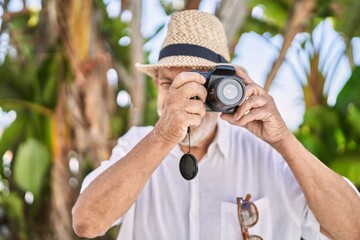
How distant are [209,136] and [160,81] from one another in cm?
20

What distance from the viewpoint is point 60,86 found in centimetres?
333

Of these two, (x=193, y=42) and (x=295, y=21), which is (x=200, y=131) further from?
(x=295, y=21)

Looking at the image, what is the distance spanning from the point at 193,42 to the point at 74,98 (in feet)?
5.79

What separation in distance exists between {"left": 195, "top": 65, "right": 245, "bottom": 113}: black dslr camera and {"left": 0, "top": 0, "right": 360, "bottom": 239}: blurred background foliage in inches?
62.7

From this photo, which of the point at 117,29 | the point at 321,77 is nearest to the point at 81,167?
the point at 117,29

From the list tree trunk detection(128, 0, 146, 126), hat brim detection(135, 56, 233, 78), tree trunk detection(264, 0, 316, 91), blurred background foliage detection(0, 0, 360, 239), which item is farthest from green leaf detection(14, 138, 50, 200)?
hat brim detection(135, 56, 233, 78)

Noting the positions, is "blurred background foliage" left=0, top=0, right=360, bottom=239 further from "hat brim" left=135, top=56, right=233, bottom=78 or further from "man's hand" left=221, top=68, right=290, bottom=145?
"man's hand" left=221, top=68, right=290, bottom=145

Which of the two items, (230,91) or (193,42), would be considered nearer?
(230,91)

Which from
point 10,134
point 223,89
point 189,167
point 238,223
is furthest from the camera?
point 10,134

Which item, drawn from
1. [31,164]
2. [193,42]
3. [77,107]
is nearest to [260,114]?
[193,42]

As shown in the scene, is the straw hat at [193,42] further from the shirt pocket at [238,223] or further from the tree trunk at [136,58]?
the tree trunk at [136,58]

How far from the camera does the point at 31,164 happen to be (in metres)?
3.52

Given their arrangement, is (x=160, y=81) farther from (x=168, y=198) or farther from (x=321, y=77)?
(x=321, y=77)

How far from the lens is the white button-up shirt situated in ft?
4.89
